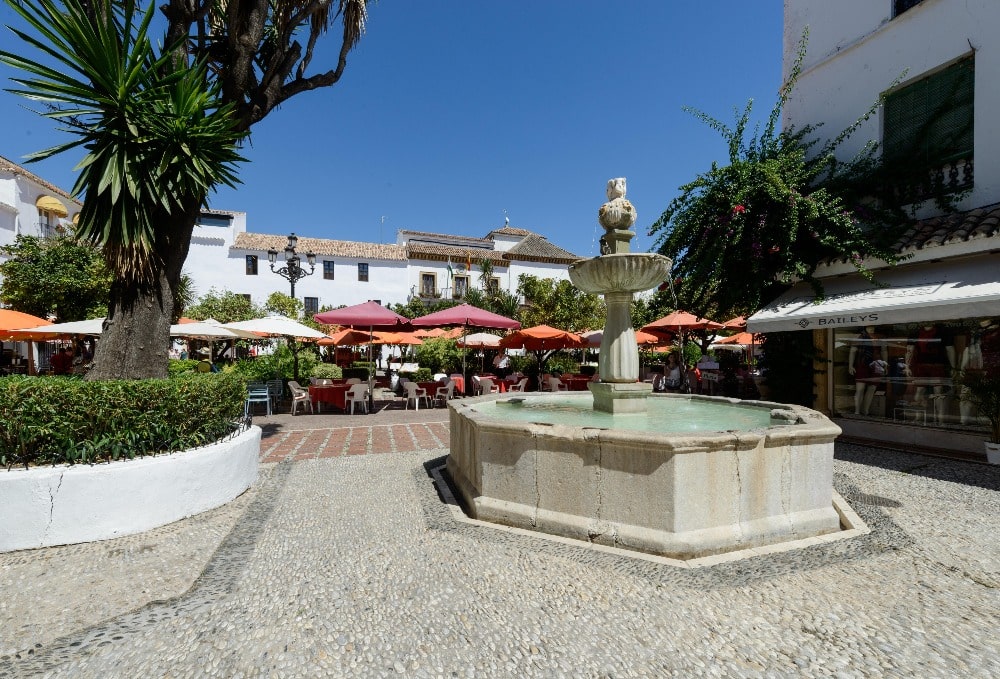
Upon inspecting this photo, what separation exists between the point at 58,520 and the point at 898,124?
14162 millimetres

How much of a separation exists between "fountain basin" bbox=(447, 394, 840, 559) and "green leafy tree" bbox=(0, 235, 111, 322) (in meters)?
20.2

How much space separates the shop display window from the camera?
24.6ft

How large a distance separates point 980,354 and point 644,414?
6.62 m

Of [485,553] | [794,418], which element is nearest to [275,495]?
[485,553]

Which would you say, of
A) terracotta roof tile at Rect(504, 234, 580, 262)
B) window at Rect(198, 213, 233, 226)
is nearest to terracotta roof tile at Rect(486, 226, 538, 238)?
terracotta roof tile at Rect(504, 234, 580, 262)

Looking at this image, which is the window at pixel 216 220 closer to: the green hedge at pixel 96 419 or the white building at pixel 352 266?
the white building at pixel 352 266

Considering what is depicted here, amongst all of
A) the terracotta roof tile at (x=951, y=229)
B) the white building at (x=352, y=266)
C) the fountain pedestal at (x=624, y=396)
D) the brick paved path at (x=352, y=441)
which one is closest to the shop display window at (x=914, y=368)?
the terracotta roof tile at (x=951, y=229)

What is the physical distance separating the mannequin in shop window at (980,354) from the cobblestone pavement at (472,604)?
162 inches

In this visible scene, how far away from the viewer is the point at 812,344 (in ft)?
31.3

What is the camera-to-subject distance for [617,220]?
5727mm

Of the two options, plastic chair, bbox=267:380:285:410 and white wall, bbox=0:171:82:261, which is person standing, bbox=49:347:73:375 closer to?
plastic chair, bbox=267:380:285:410

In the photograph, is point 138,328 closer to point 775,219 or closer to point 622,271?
point 622,271

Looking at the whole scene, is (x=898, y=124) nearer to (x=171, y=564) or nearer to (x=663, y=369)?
(x=663, y=369)

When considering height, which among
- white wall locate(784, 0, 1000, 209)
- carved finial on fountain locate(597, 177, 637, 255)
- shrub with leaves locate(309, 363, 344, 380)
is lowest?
Answer: shrub with leaves locate(309, 363, 344, 380)
